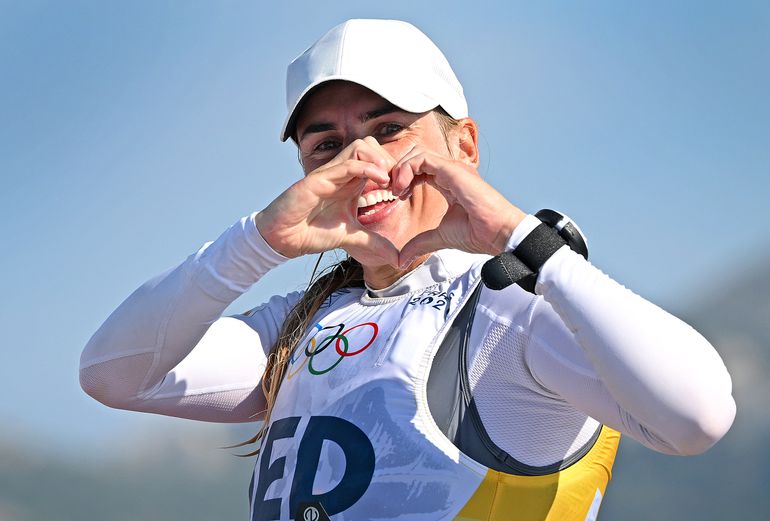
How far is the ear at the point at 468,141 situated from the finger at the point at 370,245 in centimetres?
52

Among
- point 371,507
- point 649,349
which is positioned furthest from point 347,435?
point 649,349

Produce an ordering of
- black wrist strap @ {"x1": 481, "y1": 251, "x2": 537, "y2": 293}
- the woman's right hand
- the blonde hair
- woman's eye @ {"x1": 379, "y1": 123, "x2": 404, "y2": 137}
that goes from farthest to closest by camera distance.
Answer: the blonde hair, woman's eye @ {"x1": 379, "y1": 123, "x2": 404, "y2": 137}, the woman's right hand, black wrist strap @ {"x1": 481, "y1": 251, "x2": 537, "y2": 293}

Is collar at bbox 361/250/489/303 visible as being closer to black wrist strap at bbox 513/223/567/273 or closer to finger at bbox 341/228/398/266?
finger at bbox 341/228/398/266

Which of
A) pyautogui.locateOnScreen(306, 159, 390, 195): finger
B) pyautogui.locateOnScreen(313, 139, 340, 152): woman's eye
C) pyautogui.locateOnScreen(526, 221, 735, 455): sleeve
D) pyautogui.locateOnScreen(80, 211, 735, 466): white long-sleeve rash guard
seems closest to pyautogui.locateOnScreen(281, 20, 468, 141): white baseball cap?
pyautogui.locateOnScreen(313, 139, 340, 152): woman's eye

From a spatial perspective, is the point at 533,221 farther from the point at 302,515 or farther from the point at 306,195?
the point at 302,515

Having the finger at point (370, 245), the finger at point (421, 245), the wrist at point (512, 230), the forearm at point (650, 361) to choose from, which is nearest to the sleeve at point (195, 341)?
the finger at point (370, 245)

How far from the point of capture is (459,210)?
2.44 m

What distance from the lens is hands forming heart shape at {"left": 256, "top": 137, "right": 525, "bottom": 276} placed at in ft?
7.58

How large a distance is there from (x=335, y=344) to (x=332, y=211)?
1.24ft

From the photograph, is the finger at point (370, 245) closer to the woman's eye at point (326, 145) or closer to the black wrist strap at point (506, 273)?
the woman's eye at point (326, 145)

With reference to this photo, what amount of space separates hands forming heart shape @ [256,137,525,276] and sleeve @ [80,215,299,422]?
10 cm

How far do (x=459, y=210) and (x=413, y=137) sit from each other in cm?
48

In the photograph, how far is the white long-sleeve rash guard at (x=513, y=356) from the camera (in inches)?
81.3

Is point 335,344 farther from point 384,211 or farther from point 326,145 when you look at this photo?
point 326,145
